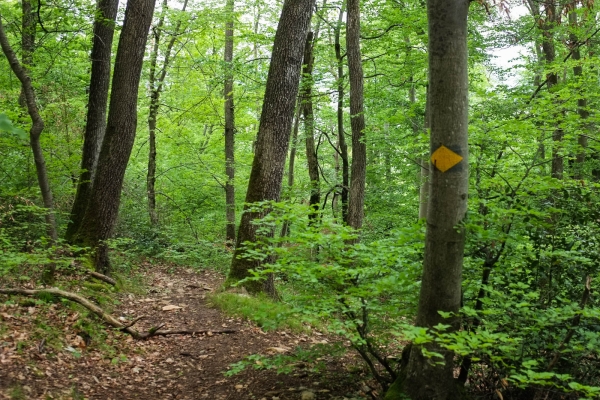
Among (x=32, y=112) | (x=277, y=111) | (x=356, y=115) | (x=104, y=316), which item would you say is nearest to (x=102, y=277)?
(x=104, y=316)

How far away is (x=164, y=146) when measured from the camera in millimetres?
19219

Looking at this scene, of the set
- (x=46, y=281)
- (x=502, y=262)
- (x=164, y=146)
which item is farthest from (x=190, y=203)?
(x=502, y=262)

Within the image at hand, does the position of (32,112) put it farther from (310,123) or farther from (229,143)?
(229,143)

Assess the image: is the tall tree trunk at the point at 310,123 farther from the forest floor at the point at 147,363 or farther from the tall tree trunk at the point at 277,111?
the forest floor at the point at 147,363

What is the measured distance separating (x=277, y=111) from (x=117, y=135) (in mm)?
2777

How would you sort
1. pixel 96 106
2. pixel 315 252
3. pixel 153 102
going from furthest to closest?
1. pixel 153 102
2. pixel 96 106
3. pixel 315 252

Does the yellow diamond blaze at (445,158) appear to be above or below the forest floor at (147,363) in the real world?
above

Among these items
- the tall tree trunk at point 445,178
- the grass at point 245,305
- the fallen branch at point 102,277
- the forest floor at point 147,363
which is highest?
the tall tree trunk at point 445,178

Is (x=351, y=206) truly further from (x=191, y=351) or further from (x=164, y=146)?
(x=164, y=146)

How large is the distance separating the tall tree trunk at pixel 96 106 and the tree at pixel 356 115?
476 centimetres

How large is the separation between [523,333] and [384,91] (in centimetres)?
1086

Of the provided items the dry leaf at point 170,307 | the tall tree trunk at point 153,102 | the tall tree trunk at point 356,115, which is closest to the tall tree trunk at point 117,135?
the dry leaf at point 170,307

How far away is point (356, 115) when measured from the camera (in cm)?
963

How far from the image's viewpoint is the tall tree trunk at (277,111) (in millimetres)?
7191
